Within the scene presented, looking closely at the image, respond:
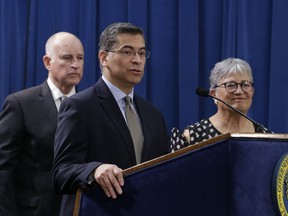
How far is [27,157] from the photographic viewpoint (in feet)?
7.11

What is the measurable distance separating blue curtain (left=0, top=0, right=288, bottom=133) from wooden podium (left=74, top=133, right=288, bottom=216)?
1.66m

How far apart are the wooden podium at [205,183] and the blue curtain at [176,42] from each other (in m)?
1.66

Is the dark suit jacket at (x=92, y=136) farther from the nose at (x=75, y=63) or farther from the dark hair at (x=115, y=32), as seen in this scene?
the nose at (x=75, y=63)

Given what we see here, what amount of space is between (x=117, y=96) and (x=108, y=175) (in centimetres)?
52

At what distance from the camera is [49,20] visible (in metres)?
3.21

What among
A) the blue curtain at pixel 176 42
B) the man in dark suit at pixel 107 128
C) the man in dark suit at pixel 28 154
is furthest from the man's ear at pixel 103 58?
the blue curtain at pixel 176 42

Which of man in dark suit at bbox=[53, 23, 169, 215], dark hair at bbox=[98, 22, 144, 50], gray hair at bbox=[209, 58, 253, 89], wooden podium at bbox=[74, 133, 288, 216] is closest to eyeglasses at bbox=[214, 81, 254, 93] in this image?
gray hair at bbox=[209, 58, 253, 89]

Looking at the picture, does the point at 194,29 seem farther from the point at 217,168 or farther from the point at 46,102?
the point at 217,168

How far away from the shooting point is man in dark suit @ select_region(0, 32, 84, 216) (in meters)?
2.13

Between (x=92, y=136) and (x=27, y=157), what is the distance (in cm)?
71

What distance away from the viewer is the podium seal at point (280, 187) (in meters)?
1.22

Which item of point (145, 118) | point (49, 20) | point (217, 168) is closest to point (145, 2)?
point (49, 20)

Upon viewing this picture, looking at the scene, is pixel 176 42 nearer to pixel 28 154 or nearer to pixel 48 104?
pixel 48 104

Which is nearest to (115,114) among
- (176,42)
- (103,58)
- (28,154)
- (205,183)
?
(103,58)
